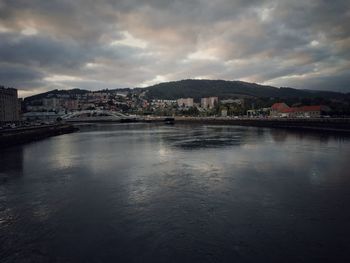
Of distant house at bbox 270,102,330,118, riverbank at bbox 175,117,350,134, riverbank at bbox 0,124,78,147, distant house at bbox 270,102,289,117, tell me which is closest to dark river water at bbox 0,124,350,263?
riverbank at bbox 0,124,78,147

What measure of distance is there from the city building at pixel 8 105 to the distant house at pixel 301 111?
91183mm

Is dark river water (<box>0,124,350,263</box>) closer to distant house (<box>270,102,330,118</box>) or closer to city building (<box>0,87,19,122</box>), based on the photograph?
distant house (<box>270,102,330,118</box>)

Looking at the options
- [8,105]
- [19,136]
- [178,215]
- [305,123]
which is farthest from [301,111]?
[8,105]

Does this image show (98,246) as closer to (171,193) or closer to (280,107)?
(171,193)

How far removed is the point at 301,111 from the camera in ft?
308

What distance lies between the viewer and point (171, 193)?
460 inches

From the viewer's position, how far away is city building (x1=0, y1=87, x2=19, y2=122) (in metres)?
86.0

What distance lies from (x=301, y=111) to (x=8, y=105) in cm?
9768

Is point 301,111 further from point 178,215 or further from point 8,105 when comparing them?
point 8,105

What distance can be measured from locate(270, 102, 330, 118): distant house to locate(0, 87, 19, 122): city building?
299ft

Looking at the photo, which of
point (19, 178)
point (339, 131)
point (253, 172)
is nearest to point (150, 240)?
point (253, 172)

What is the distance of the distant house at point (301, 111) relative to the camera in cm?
8781

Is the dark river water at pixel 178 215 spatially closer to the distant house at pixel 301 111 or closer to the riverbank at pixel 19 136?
the riverbank at pixel 19 136

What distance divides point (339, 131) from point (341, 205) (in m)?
40.6
